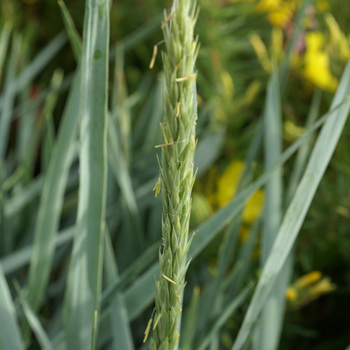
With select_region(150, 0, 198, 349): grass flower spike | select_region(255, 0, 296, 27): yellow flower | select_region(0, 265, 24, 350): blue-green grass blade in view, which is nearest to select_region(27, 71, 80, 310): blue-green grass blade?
select_region(0, 265, 24, 350): blue-green grass blade

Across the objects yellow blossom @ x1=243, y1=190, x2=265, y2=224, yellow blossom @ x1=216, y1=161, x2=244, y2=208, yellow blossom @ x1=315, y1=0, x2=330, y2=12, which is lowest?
yellow blossom @ x1=243, y1=190, x2=265, y2=224

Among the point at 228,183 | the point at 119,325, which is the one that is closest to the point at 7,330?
the point at 119,325

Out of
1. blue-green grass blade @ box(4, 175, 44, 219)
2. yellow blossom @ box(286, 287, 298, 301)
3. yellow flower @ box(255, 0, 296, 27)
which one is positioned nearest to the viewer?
yellow blossom @ box(286, 287, 298, 301)

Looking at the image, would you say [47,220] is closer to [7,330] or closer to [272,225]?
[7,330]

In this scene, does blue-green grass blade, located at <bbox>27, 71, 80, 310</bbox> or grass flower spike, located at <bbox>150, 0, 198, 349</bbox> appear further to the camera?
blue-green grass blade, located at <bbox>27, 71, 80, 310</bbox>

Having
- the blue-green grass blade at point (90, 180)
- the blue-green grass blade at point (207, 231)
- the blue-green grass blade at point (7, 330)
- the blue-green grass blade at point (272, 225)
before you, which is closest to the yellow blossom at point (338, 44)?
the blue-green grass blade at point (272, 225)

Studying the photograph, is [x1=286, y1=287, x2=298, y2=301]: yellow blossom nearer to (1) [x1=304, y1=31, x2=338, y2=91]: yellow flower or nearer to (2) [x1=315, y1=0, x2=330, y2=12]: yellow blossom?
(1) [x1=304, y1=31, x2=338, y2=91]: yellow flower

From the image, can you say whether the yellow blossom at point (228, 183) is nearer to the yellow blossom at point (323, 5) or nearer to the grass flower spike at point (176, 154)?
the yellow blossom at point (323, 5)
